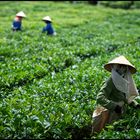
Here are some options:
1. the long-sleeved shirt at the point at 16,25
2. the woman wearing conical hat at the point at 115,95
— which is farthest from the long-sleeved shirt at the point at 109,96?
the long-sleeved shirt at the point at 16,25

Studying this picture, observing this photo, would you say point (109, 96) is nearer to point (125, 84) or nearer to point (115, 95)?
point (115, 95)

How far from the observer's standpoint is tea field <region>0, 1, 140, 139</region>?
792cm

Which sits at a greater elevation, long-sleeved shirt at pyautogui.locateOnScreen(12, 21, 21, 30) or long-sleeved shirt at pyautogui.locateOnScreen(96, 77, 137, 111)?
long-sleeved shirt at pyautogui.locateOnScreen(96, 77, 137, 111)

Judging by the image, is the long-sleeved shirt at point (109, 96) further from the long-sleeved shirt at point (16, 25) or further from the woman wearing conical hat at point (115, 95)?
the long-sleeved shirt at point (16, 25)

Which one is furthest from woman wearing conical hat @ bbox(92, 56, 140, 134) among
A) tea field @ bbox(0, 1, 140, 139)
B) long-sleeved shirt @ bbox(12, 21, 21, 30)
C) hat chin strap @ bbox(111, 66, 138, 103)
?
long-sleeved shirt @ bbox(12, 21, 21, 30)

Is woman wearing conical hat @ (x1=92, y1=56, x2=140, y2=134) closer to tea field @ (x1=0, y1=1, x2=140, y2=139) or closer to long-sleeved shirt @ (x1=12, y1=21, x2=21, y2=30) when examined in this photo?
tea field @ (x1=0, y1=1, x2=140, y2=139)

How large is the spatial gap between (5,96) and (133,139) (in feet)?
14.6

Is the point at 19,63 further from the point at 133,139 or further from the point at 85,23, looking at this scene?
the point at 85,23

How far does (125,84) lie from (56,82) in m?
3.23

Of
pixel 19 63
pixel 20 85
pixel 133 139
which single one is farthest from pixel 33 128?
pixel 19 63

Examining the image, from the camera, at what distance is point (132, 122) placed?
26.7 ft

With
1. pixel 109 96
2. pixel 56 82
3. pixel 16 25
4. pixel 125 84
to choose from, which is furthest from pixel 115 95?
pixel 16 25

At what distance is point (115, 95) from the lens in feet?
27.7

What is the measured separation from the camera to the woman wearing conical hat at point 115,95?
8.25m
